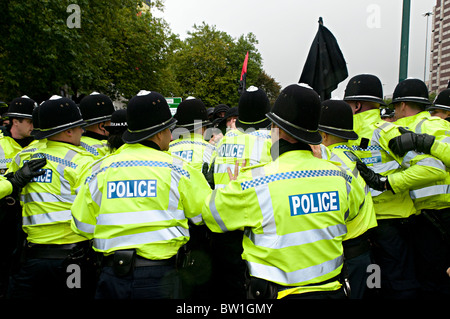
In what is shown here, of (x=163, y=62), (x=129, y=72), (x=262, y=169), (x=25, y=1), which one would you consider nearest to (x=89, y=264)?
(x=262, y=169)

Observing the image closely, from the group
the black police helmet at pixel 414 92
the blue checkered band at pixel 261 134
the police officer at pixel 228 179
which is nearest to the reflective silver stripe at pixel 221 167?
A: the police officer at pixel 228 179

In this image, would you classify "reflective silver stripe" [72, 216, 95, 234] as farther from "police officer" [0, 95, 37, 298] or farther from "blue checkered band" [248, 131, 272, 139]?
"blue checkered band" [248, 131, 272, 139]

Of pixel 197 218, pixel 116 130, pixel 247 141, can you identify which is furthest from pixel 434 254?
pixel 116 130

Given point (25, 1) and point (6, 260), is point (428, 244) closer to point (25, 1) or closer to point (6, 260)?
point (6, 260)

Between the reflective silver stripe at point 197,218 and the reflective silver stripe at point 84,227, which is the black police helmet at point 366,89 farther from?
the reflective silver stripe at point 84,227

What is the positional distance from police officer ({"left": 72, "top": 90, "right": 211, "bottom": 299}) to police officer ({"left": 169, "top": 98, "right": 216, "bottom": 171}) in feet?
5.36

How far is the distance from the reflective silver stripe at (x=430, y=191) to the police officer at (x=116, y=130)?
3193 mm

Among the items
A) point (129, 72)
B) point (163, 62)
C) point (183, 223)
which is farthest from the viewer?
point (163, 62)

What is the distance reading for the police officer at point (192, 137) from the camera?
14.4 ft

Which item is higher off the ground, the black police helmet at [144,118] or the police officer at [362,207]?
the black police helmet at [144,118]

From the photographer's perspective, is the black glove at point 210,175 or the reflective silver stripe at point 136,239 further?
the black glove at point 210,175

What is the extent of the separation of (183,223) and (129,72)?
71.8 feet

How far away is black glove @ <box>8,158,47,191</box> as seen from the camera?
3258 mm
